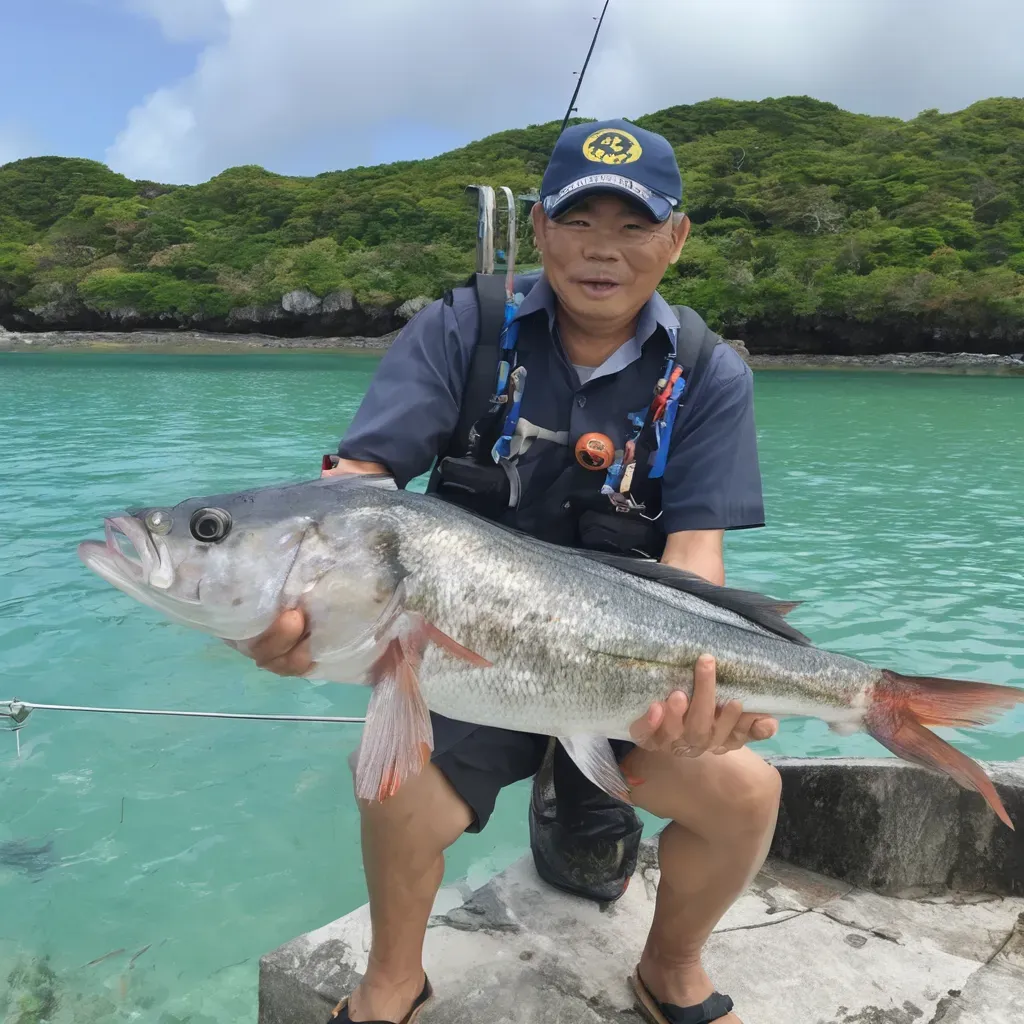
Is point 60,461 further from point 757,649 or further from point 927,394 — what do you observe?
point 927,394

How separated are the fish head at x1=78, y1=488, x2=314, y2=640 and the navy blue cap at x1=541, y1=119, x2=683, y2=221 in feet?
4.33

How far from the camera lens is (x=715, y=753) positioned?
2262mm

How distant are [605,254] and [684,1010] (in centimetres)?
208

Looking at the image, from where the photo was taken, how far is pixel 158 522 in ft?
6.43

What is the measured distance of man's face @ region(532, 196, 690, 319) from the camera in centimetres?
261

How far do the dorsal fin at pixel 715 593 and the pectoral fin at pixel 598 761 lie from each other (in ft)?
1.45

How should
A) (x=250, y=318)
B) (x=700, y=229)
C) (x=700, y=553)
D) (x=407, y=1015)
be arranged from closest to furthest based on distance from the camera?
(x=407, y=1015)
(x=700, y=553)
(x=250, y=318)
(x=700, y=229)

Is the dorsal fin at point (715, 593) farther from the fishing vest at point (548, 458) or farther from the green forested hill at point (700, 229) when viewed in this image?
the green forested hill at point (700, 229)

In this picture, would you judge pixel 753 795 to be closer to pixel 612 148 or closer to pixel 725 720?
pixel 725 720

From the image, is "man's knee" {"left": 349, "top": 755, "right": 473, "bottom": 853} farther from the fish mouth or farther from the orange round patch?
the orange round patch

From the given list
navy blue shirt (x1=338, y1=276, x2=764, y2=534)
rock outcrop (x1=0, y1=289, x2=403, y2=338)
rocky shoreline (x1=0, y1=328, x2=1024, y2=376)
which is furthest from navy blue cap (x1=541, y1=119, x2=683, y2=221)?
rock outcrop (x1=0, y1=289, x2=403, y2=338)

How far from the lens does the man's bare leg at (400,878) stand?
222cm

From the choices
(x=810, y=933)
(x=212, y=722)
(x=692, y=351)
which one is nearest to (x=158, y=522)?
(x=692, y=351)

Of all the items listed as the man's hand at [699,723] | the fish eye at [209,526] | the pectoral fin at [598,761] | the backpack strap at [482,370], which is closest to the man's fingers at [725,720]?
the man's hand at [699,723]
